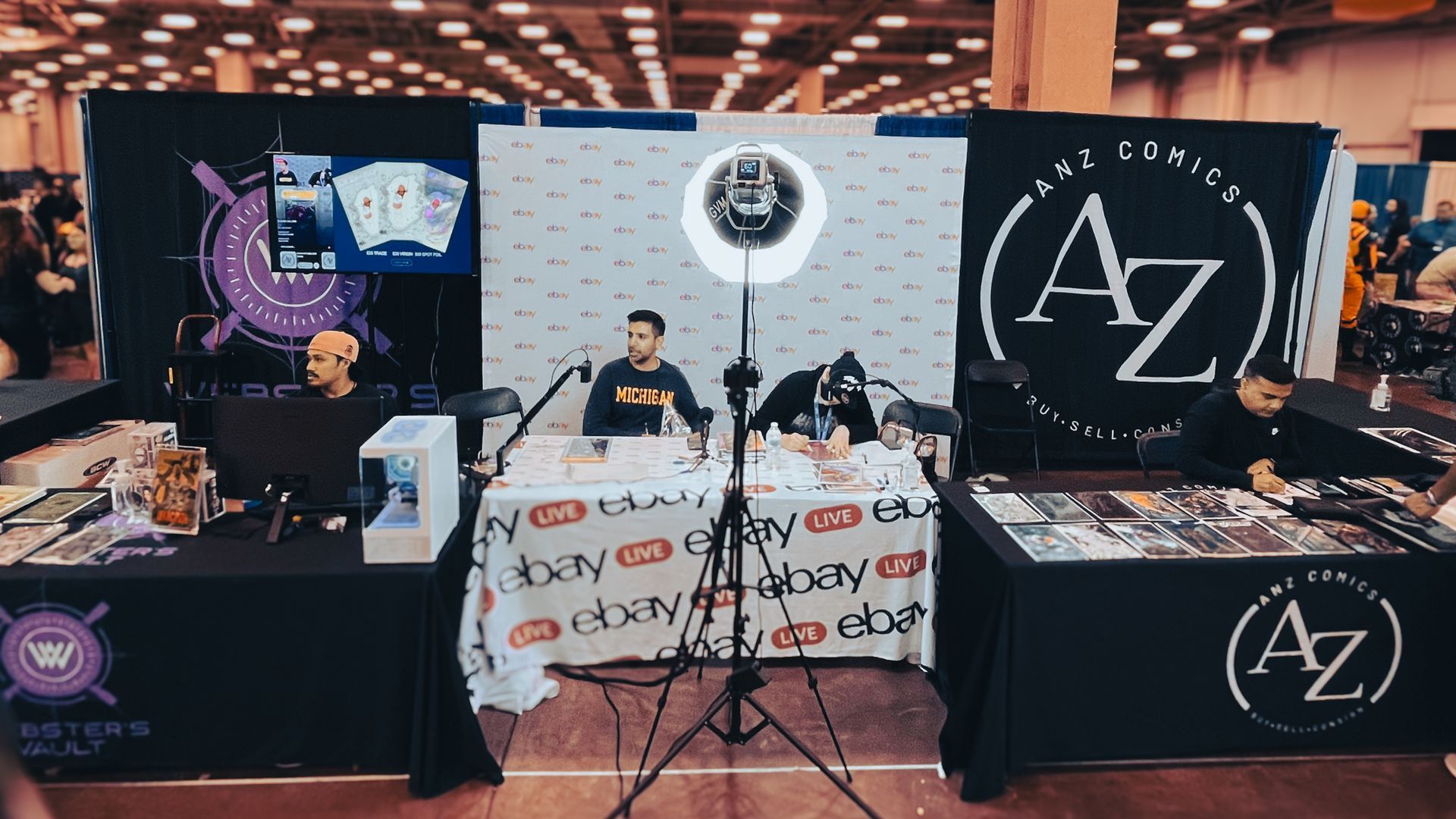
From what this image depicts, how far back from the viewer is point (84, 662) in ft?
8.86

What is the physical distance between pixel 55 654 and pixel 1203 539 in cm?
340

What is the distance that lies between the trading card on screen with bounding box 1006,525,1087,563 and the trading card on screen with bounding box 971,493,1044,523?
0.06 meters

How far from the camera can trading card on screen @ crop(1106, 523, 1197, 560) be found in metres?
2.94

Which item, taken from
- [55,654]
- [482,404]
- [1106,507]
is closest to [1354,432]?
[1106,507]

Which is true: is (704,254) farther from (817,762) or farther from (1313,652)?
(1313,652)

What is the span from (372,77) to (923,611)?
1690cm

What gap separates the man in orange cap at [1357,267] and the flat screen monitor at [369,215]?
7.96 metres

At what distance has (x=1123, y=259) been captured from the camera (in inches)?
241

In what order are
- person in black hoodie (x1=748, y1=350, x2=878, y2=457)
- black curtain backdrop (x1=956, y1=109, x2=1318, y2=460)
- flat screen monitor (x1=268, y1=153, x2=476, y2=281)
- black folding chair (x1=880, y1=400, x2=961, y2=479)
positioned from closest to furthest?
person in black hoodie (x1=748, y1=350, x2=878, y2=457), black folding chair (x1=880, y1=400, x2=961, y2=479), flat screen monitor (x1=268, y1=153, x2=476, y2=281), black curtain backdrop (x1=956, y1=109, x2=1318, y2=460)

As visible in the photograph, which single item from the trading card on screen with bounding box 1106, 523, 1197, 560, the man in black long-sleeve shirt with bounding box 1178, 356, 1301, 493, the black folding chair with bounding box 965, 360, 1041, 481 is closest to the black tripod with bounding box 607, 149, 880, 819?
the trading card on screen with bounding box 1106, 523, 1197, 560

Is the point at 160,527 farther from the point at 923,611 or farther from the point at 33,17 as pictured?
the point at 33,17

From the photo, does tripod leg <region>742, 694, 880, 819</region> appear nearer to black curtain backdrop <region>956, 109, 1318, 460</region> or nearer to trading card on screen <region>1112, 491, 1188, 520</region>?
trading card on screen <region>1112, 491, 1188, 520</region>

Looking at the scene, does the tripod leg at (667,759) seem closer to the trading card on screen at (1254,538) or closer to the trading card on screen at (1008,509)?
the trading card on screen at (1008,509)

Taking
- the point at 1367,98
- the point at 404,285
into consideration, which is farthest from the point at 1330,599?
the point at 1367,98
